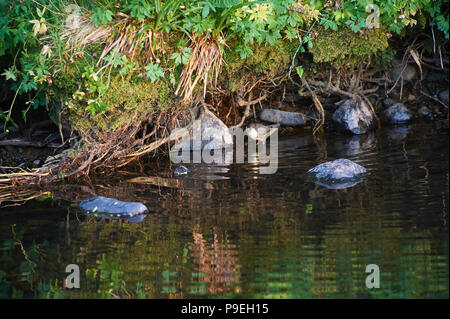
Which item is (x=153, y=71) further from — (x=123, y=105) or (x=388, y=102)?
(x=388, y=102)

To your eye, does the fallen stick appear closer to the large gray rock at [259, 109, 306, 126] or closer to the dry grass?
the dry grass

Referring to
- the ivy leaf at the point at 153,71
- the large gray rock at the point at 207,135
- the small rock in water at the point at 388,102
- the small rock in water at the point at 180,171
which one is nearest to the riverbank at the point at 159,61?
the ivy leaf at the point at 153,71

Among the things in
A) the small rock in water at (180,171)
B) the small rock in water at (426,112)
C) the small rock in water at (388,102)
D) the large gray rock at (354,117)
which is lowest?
the small rock in water at (180,171)

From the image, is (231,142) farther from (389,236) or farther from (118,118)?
(389,236)

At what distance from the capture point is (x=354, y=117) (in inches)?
354

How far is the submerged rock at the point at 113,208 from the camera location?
5.59 metres

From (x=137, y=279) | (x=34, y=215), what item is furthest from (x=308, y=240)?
(x=34, y=215)

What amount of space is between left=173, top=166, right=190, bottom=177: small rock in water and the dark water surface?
0.26 meters

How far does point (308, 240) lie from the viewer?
4695 mm

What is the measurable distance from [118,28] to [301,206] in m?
2.75

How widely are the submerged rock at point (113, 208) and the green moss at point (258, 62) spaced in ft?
7.53

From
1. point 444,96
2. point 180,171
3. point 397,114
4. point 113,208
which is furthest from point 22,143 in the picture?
point 444,96

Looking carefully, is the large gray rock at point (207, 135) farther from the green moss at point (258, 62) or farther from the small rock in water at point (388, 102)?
the small rock in water at point (388, 102)

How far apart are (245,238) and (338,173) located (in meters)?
2.06
